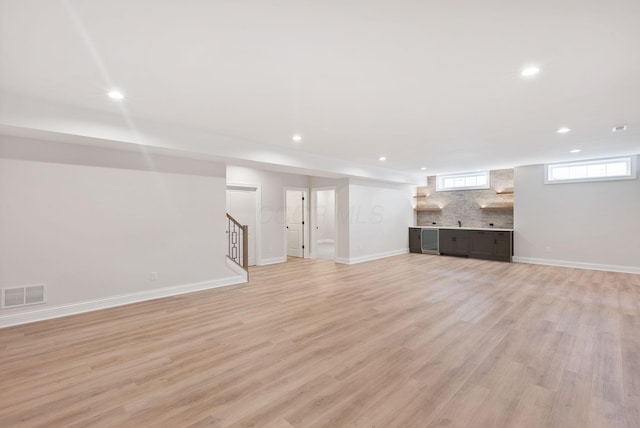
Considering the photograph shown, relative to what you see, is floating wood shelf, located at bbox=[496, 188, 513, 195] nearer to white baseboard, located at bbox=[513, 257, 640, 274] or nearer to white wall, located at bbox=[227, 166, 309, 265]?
white baseboard, located at bbox=[513, 257, 640, 274]

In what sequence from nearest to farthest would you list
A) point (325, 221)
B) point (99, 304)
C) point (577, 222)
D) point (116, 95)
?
point (116, 95)
point (99, 304)
point (577, 222)
point (325, 221)

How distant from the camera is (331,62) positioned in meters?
2.46

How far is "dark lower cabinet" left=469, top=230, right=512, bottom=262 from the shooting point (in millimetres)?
7809

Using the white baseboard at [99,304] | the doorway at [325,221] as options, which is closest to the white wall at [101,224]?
the white baseboard at [99,304]

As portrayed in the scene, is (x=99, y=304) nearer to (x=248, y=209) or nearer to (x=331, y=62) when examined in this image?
(x=248, y=209)

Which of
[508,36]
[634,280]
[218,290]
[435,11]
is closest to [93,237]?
[218,290]

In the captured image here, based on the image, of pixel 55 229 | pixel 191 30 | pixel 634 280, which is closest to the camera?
pixel 191 30

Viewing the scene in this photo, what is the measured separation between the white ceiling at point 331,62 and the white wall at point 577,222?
3289mm

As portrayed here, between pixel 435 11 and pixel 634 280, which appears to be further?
pixel 634 280

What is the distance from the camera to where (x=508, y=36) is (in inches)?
81.7

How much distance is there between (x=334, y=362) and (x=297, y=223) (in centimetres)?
648

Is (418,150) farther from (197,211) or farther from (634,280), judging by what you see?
(634,280)

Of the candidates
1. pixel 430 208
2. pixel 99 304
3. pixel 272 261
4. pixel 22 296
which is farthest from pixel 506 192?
pixel 22 296

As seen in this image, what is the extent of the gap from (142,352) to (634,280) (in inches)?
333
